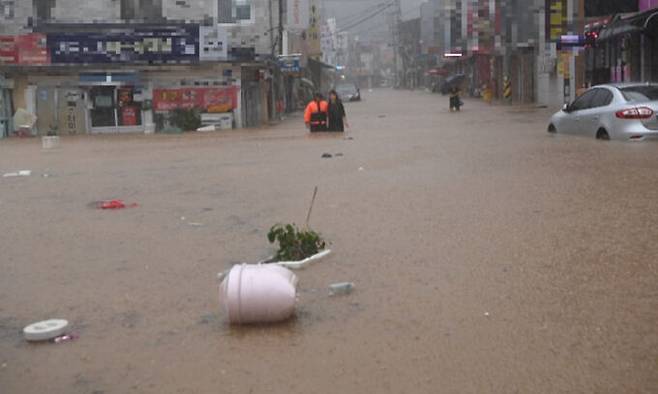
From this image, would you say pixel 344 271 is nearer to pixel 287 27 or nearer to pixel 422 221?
pixel 422 221

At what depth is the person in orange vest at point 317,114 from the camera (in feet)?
85.4

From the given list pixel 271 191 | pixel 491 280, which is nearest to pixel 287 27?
pixel 271 191

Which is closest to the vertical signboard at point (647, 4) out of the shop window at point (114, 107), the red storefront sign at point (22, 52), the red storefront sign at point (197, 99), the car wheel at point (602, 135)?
the car wheel at point (602, 135)

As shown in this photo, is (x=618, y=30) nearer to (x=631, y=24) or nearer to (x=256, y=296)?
(x=631, y=24)

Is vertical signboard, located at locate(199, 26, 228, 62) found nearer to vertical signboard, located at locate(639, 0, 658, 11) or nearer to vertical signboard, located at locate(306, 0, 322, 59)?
vertical signboard, located at locate(639, 0, 658, 11)

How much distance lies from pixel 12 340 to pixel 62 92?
98.4 ft

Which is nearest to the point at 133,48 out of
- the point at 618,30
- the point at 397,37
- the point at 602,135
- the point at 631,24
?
the point at 618,30

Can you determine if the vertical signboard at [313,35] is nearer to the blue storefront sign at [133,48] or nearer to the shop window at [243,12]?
the shop window at [243,12]

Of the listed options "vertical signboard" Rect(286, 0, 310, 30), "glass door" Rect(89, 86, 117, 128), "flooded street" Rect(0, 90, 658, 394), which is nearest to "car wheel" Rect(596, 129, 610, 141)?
"flooded street" Rect(0, 90, 658, 394)

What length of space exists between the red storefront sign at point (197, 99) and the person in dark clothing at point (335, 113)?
9018mm

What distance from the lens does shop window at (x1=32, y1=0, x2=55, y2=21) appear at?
35938 millimetres

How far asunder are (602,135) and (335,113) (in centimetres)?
1022

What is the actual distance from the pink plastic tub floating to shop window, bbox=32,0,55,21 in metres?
32.9

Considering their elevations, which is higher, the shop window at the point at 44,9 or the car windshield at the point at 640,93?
the shop window at the point at 44,9
